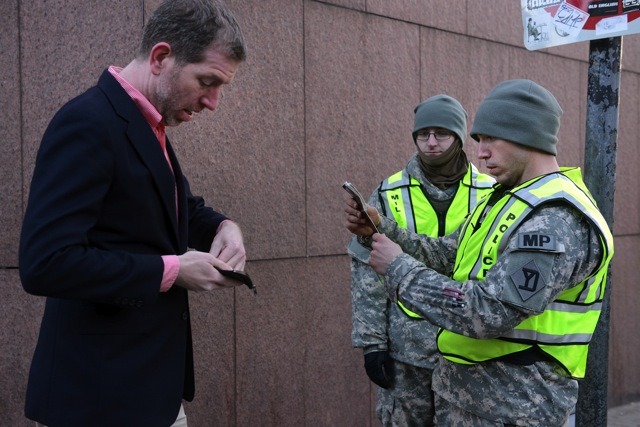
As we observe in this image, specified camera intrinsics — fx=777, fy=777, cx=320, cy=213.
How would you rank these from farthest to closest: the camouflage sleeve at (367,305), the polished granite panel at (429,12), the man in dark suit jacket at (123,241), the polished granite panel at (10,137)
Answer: the polished granite panel at (429,12) < the polished granite panel at (10,137) < the camouflage sleeve at (367,305) < the man in dark suit jacket at (123,241)

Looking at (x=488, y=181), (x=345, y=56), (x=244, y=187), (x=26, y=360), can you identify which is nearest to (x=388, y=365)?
(x=488, y=181)

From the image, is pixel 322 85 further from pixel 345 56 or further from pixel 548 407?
pixel 548 407

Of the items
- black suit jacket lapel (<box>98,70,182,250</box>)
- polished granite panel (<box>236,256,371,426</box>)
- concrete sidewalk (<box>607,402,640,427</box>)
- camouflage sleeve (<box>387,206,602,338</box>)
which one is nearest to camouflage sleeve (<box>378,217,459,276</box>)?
camouflage sleeve (<box>387,206,602,338</box>)

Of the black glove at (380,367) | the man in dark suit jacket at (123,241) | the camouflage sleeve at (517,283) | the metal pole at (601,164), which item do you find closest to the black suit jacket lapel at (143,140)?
the man in dark suit jacket at (123,241)

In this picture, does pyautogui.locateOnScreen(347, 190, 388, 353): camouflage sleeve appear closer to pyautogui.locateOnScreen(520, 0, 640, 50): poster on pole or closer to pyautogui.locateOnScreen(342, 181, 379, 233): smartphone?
pyautogui.locateOnScreen(342, 181, 379, 233): smartphone

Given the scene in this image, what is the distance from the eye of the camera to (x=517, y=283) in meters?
2.50

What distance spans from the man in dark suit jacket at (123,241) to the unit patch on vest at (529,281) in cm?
90

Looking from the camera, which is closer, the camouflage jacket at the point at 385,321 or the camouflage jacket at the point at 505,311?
the camouflage jacket at the point at 505,311

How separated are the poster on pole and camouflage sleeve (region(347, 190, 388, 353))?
1.22m

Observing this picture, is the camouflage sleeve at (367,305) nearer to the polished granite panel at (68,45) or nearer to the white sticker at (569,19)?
the white sticker at (569,19)

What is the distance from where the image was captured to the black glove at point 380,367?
12.3 feet

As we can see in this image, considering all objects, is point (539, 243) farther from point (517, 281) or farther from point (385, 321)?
point (385, 321)

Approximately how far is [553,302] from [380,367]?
127 centimetres

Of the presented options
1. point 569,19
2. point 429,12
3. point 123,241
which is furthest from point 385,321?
point 429,12
